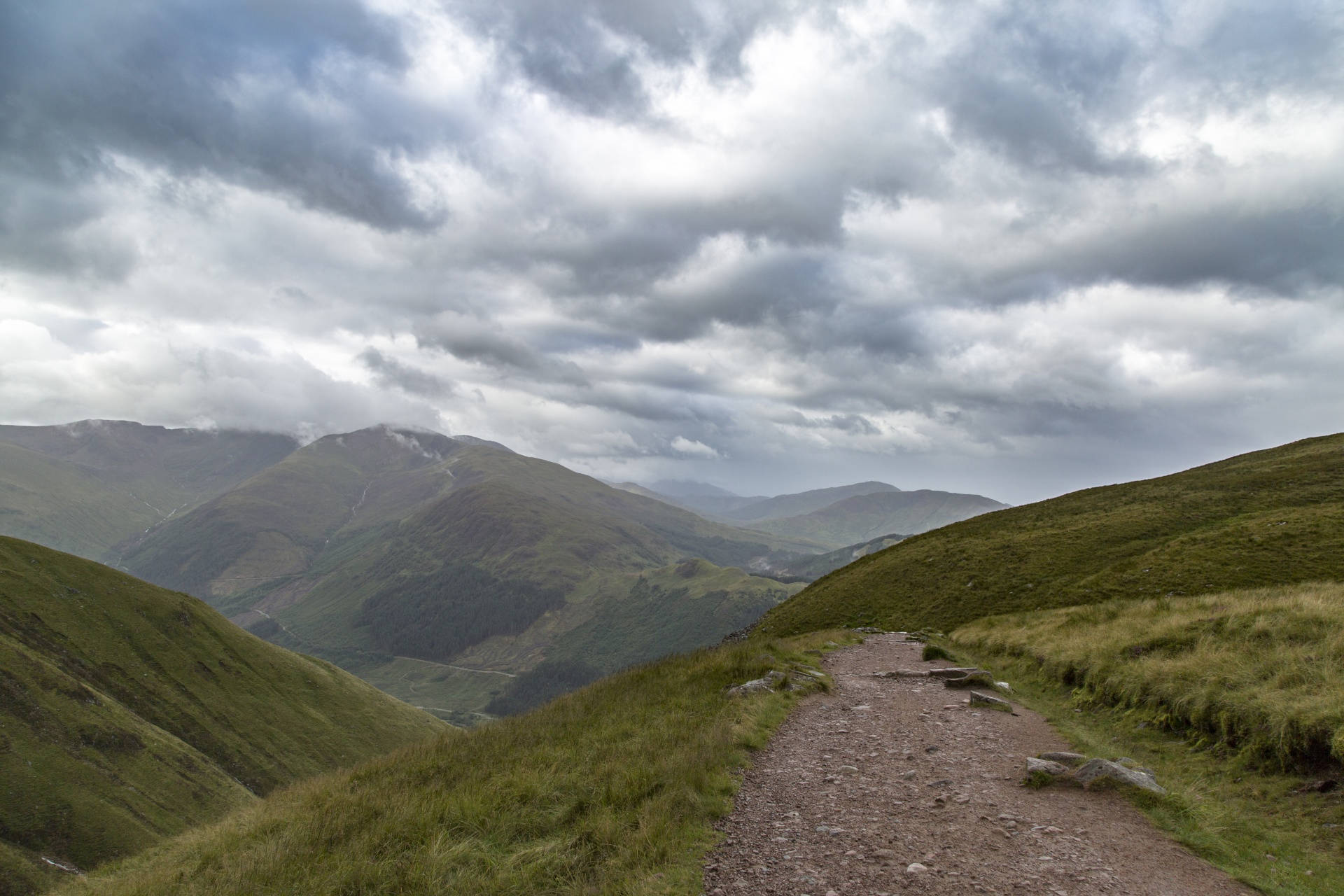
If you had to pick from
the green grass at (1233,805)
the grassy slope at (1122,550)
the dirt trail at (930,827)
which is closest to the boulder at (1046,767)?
the dirt trail at (930,827)

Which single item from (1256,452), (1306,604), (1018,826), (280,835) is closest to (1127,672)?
(1306,604)

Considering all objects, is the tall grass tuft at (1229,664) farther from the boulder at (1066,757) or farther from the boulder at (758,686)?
the boulder at (758,686)

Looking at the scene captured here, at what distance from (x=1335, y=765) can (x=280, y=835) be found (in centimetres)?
1805

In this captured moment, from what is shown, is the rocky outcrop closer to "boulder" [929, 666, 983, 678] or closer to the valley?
the valley

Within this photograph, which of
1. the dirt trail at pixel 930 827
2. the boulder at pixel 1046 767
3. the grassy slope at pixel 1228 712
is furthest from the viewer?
the boulder at pixel 1046 767

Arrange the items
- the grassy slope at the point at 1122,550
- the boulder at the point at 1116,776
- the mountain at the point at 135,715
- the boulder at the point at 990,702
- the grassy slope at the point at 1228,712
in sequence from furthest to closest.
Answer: the mountain at the point at 135,715 → the grassy slope at the point at 1122,550 → the boulder at the point at 990,702 → the boulder at the point at 1116,776 → the grassy slope at the point at 1228,712

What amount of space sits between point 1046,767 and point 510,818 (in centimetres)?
946

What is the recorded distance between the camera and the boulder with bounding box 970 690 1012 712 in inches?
627

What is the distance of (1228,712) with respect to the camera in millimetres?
11711

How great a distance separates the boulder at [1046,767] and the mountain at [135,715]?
60.6 metres

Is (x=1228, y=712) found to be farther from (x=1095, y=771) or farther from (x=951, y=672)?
(x=951, y=672)

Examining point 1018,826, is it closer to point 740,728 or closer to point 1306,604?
point 740,728

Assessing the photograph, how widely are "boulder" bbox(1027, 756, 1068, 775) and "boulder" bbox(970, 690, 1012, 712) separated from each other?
17.8ft

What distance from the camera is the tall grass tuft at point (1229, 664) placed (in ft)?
34.2
